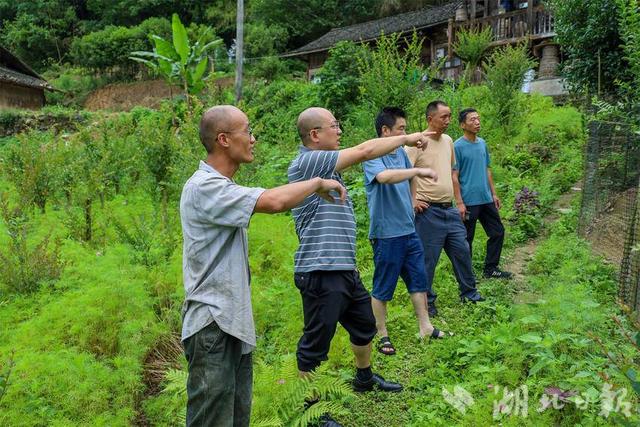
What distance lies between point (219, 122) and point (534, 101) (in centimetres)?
1292

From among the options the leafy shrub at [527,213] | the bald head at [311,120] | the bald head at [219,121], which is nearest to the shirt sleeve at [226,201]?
the bald head at [219,121]

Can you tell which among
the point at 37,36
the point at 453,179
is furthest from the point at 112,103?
the point at 453,179

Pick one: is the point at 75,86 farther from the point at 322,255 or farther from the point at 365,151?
the point at 365,151

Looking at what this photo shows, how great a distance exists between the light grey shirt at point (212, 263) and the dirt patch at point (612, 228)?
13.9 feet

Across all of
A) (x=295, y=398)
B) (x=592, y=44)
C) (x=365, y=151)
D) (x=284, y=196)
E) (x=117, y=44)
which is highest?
(x=117, y=44)

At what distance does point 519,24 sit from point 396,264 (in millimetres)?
17748

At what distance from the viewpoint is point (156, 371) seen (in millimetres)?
4016

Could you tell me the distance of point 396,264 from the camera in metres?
3.84

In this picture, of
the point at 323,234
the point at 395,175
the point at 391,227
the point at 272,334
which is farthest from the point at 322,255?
the point at 272,334

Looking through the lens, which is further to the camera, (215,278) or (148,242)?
(148,242)

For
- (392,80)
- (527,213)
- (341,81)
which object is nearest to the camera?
(527,213)

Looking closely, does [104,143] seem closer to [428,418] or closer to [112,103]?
[428,418]

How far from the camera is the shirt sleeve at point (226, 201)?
207cm

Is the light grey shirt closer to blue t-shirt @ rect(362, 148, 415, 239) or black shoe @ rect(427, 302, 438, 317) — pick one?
blue t-shirt @ rect(362, 148, 415, 239)
